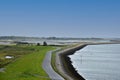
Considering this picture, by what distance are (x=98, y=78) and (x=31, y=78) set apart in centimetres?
1195

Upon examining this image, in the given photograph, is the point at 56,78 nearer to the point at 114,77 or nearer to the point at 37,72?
the point at 37,72

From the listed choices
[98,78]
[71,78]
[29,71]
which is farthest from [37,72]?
[98,78]

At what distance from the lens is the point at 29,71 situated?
54.0 m

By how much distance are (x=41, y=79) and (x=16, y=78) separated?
3372 mm

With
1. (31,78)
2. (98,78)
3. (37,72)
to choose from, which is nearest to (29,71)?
(37,72)

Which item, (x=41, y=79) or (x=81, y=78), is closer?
(x=41, y=79)

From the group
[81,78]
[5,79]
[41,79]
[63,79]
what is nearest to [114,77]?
[81,78]

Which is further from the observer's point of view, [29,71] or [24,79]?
[29,71]

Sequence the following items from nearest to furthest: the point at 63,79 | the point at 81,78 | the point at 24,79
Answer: the point at 24,79, the point at 63,79, the point at 81,78

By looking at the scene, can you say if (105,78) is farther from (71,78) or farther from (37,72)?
(37,72)

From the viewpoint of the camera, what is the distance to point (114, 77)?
178ft

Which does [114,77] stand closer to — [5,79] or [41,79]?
[41,79]

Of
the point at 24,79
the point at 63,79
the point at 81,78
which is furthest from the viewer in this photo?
the point at 81,78

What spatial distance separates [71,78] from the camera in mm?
50438
